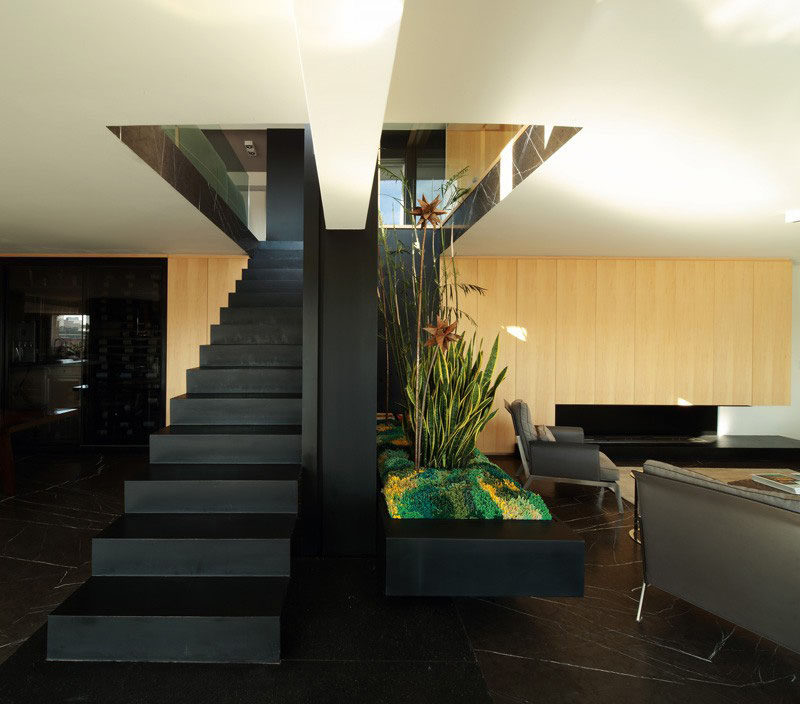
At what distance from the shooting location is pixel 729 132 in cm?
261

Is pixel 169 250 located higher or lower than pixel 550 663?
higher

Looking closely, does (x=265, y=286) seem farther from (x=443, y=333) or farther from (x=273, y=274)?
(x=443, y=333)

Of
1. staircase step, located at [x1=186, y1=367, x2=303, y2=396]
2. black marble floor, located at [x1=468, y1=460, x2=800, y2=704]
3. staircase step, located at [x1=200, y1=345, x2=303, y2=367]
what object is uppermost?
staircase step, located at [x1=200, y1=345, x2=303, y2=367]

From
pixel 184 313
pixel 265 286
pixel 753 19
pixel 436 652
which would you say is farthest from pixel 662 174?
pixel 184 313

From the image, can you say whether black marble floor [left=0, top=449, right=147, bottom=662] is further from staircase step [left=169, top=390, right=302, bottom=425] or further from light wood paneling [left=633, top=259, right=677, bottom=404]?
light wood paneling [left=633, top=259, right=677, bottom=404]

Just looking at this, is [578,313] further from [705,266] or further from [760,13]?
[760,13]

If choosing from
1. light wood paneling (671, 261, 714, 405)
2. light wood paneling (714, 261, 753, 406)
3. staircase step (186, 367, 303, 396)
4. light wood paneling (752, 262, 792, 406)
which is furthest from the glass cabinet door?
light wood paneling (752, 262, 792, 406)

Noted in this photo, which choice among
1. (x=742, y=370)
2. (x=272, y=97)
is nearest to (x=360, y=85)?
(x=272, y=97)

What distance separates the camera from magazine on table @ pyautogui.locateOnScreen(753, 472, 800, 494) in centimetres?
363

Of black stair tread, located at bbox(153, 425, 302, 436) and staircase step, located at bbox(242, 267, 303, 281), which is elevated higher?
staircase step, located at bbox(242, 267, 303, 281)

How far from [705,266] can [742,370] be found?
1367 mm

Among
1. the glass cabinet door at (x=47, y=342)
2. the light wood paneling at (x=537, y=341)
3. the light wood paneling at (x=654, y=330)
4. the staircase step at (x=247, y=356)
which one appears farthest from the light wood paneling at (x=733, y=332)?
the glass cabinet door at (x=47, y=342)

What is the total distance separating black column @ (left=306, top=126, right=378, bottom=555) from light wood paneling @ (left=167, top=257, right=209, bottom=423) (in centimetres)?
351

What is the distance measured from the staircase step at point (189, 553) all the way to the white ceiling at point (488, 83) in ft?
6.71
